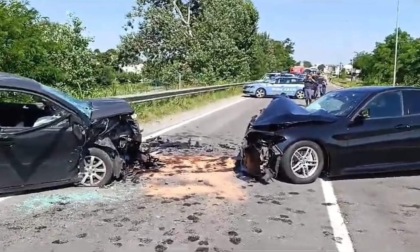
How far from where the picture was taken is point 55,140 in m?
6.82

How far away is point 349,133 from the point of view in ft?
25.4

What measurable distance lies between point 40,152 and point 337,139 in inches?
159

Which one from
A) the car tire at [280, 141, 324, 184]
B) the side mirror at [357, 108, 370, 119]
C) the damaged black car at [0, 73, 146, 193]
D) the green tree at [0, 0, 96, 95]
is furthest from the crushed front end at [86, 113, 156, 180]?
the green tree at [0, 0, 96, 95]

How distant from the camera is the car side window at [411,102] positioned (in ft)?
27.0

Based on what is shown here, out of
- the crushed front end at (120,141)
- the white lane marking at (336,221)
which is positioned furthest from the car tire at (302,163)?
the crushed front end at (120,141)

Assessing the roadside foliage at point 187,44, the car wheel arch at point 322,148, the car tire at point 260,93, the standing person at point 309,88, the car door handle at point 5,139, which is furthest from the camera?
the roadside foliage at point 187,44

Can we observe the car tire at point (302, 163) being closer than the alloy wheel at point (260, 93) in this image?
Yes

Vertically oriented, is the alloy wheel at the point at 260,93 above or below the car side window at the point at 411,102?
below

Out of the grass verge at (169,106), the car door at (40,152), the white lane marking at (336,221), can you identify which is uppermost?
the car door at (40,152)

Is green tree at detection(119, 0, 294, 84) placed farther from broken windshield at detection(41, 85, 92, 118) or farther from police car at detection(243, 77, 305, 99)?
broken windshield at detection(41, 85, 92, 118)

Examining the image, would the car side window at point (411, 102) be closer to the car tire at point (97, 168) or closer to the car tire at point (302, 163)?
the car tire at point (302, 163)

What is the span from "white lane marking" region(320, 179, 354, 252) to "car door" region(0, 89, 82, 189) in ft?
10.7

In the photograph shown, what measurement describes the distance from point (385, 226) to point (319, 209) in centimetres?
87

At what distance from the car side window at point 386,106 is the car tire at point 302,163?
→ 1054mm
